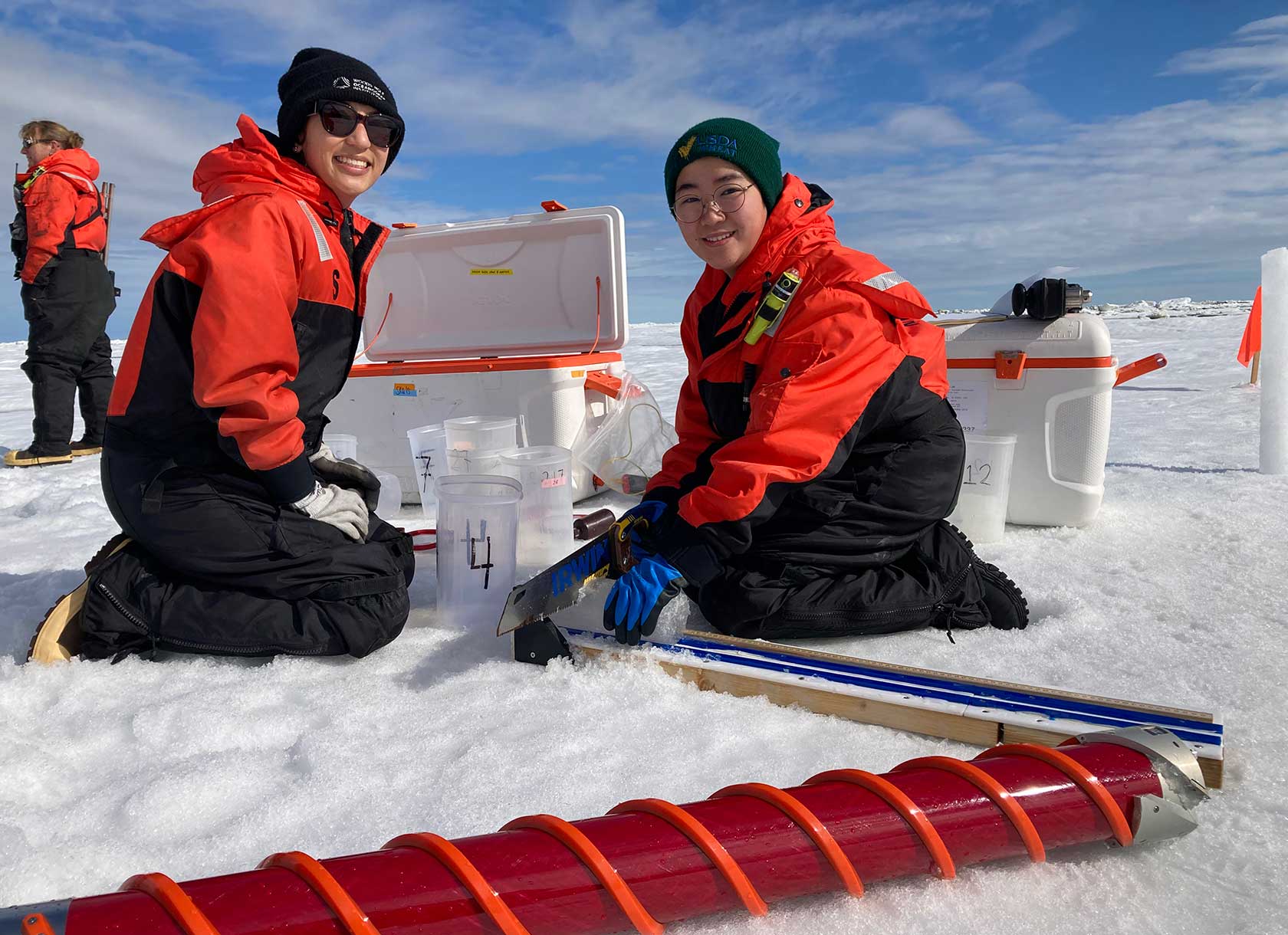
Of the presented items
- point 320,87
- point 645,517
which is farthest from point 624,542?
point 320,87

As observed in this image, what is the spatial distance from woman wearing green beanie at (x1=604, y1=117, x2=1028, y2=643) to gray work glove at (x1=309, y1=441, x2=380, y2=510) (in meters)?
0.83

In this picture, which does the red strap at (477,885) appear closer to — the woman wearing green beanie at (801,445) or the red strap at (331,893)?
the red strap at (331,893)

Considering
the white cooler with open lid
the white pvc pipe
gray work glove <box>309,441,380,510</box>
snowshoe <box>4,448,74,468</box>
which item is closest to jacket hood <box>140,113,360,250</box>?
gray work glove <box>309,441,380,510</box>

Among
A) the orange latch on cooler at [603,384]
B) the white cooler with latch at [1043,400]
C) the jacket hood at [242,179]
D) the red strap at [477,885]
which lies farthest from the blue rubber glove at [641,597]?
the orange latch on cooler at [603,384]

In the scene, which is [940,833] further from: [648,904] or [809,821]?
[648,904]

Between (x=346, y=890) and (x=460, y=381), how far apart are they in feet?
10.00

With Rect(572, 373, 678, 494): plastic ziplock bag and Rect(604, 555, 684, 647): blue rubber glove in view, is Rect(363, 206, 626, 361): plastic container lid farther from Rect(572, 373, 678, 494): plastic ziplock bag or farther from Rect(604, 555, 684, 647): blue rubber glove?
Rect(604, 555, 684, 647): blue rubber glove

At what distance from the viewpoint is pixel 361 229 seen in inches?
91.5

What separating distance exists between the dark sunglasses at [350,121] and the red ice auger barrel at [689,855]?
1686 millimetres

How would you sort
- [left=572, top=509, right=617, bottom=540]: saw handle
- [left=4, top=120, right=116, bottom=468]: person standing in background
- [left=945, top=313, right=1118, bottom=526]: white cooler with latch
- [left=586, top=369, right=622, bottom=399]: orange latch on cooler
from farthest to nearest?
[left=4, top=120, right=116, bottom=468]: person standing in background → [left=586, top=369, right=622, bottom=399]: orange latch on cooler → [left=572, top=509, right=617, bottom=540]: saw handle → [left=945, top=313, right=1118, bottom=526]: white cooler with latch

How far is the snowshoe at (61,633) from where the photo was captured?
1.98 metres

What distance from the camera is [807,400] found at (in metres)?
1.83

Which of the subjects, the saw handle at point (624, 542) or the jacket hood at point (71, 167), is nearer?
the saw handle at point (624, 542)

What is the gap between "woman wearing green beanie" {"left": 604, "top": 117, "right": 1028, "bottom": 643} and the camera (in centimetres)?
188
